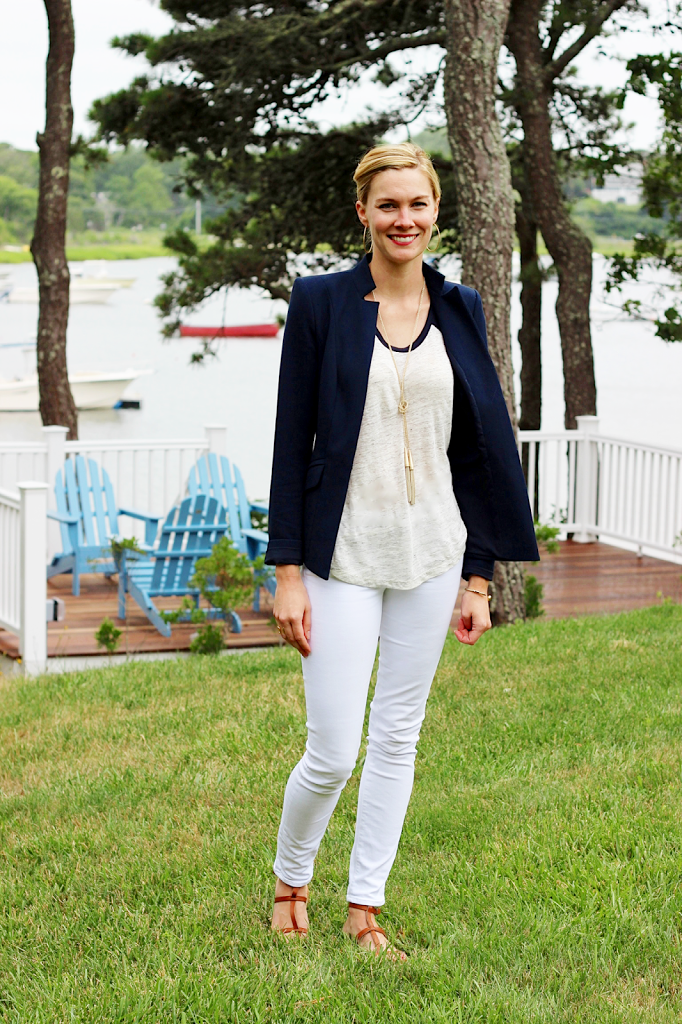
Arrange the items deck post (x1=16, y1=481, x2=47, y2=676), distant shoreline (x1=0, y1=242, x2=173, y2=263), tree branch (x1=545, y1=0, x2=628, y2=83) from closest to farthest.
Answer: deck post (x1=16, y1=481, x2=47, y2=676) → tree branch (x1=545, y1=0, x2=628, y2=83) → distant shoreline (x1=0, y1=242, x2=173, y2=263)

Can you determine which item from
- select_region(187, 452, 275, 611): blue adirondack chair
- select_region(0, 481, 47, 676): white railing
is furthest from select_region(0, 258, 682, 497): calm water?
select_region(0, 481, 47, 676): white railing

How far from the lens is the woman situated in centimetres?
252

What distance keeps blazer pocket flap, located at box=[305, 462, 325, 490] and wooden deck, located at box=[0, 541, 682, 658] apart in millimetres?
4508

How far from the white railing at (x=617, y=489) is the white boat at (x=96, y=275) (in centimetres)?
6132

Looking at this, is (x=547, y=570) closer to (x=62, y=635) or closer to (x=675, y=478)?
(x=675, y=478)

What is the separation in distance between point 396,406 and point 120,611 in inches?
215

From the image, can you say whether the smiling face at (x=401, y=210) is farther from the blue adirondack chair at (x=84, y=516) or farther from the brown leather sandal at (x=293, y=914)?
the blue adirondack chair at (x=84, y=516)

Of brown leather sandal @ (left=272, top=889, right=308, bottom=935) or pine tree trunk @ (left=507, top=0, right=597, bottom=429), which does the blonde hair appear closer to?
brown leather sandal @ (left=272, top=889, right=308, bottom=935)

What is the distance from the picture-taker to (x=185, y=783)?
401 centimetres

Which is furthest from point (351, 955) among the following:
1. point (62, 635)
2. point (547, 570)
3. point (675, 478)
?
point (675, 478)

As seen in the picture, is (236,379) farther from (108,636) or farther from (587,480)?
(108,636)

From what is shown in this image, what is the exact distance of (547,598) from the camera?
8445 millimetres

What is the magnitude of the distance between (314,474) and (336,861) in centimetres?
135

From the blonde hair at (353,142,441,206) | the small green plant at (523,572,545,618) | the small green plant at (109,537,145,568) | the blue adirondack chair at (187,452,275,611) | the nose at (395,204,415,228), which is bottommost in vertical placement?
the small green plant at (523,572,545,618)
